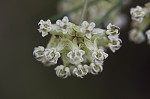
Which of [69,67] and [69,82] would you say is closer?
[69,67]

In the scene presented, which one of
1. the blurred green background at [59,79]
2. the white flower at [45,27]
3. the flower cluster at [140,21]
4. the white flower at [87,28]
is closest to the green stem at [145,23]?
the flower cluster at [140,21]

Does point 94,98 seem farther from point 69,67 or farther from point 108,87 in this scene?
point 69,67

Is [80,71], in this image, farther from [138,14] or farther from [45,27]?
[138,14]

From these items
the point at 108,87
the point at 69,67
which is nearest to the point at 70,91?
the point at 108,87

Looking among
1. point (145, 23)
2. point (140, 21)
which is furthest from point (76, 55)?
point (145, 23)

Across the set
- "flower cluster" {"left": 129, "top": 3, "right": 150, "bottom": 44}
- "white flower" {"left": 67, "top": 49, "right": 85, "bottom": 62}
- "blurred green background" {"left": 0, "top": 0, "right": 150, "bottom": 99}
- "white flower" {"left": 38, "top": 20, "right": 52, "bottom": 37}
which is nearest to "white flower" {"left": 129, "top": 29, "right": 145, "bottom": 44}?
"flower cluster" {"left": 129, "top": 3, "right": 150, "bottom": 44}

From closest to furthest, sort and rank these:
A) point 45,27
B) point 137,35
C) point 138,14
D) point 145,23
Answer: point 45,27 < point 138,14 < point 145,23 < point 137,35

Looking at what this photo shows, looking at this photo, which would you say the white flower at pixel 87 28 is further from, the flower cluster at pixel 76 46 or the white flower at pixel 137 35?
the white flower at pixel 137 35
